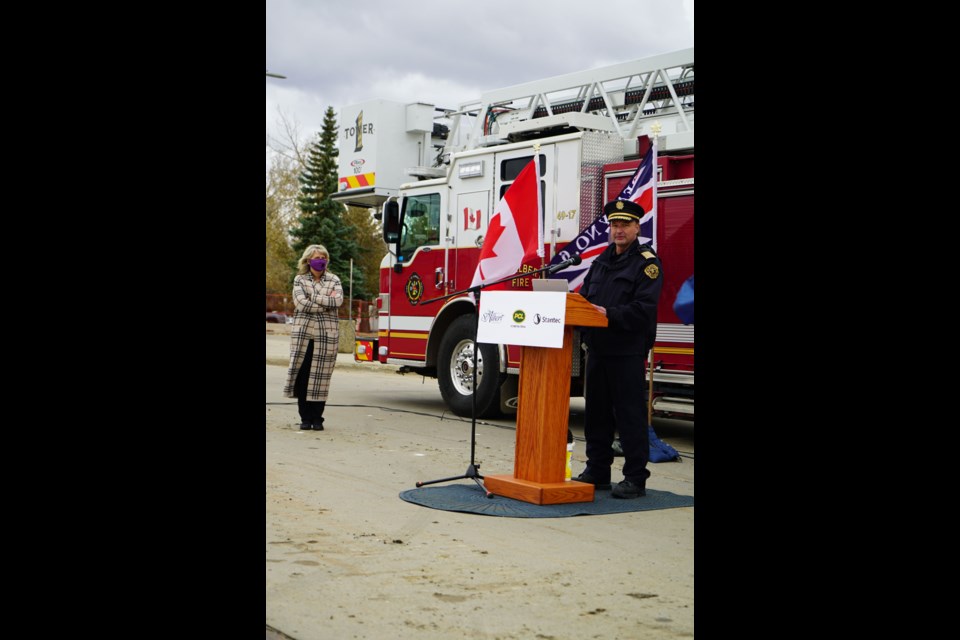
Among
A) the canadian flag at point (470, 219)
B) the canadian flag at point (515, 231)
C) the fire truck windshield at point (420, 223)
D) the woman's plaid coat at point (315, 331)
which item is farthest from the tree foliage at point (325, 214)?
the canadian flag at point (515, 231)

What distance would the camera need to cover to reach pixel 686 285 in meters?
9.98

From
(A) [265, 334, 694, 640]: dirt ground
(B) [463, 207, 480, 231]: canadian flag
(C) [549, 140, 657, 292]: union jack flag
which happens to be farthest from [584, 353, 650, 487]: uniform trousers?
(B) [463, 207, 480, 231]: canadian flag

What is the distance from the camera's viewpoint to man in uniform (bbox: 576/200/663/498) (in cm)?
687

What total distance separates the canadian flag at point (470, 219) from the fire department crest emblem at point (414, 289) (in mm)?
1048

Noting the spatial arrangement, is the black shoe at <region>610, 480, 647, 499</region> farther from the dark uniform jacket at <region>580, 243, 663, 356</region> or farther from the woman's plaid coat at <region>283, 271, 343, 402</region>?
the woman's plaid coat at <region>283, 271, 343, 402</region>

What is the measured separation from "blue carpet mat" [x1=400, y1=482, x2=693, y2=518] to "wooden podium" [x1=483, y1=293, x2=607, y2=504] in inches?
3.2

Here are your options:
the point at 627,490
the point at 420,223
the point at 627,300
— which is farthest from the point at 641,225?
the point at 420,223

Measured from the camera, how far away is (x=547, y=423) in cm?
672

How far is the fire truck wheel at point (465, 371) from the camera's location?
38.1 ft

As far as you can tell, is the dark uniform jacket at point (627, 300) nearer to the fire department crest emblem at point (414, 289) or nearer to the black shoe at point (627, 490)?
the black shoe at point (627, 490)
